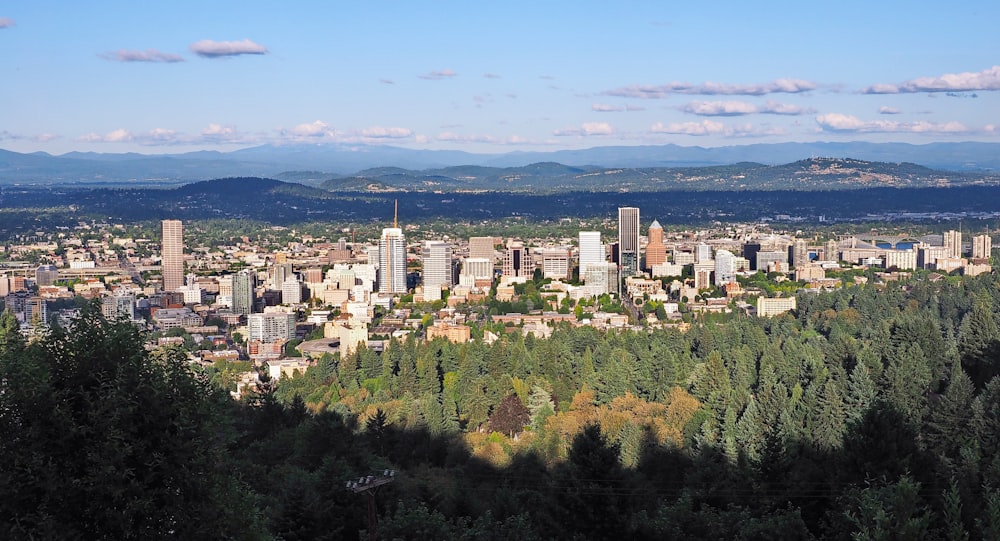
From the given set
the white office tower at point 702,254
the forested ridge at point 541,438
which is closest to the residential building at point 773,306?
the forested ridge at point 541,438

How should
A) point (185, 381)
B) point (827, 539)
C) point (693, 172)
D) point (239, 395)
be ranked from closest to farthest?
1. point (185, 381)
2. point (827, 539)
3. point (239, 395)
4. point (693, 172)

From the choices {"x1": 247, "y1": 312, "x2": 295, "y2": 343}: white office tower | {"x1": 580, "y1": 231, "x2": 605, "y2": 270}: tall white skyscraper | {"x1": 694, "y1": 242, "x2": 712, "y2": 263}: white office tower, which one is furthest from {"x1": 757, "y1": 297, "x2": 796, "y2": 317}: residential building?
{"x1": 580, "y1": 231, "x2": 605, "y2": 270}: tall white skyscraper

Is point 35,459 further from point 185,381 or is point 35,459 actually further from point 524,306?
point 524,306

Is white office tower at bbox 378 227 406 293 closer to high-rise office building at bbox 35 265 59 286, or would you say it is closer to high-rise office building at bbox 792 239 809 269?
high-rise office building at bbox 35 265 59 286

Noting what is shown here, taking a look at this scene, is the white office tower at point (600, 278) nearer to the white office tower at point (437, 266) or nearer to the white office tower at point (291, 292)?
the white office tower at point (437, 266)

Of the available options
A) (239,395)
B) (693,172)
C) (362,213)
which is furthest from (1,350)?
(693,172)

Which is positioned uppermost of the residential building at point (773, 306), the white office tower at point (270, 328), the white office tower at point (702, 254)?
the white office tower at point (702, 254)
